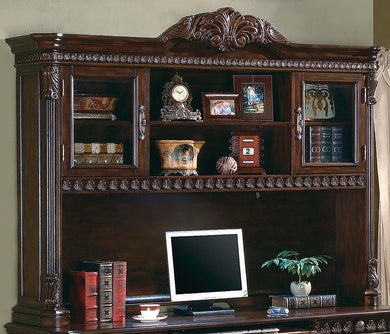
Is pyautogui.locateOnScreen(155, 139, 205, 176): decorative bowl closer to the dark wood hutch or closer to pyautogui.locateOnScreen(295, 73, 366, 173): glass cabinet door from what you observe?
the dark wood hutch

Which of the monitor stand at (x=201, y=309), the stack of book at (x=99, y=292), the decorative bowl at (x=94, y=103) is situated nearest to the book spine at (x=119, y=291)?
the stack of book at (x=99, y=292)

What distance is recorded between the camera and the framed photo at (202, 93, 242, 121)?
16.3 feet

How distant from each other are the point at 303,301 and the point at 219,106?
122 cm

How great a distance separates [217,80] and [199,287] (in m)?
1.20

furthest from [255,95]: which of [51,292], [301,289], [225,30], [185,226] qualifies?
[51,292]

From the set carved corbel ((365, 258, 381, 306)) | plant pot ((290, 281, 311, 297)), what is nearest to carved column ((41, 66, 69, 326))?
plant pot ((290, 281, 311, 297))

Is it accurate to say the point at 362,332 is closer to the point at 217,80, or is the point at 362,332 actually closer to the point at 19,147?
the point at 217,80

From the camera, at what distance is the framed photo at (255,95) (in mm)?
5070

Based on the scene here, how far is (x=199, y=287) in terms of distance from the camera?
16.5ft

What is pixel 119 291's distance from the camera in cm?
471

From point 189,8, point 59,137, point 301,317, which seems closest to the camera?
point 59,137

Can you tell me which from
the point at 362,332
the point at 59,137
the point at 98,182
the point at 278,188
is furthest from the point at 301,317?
the point at 59,137

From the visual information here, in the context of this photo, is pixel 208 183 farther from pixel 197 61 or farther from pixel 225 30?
pixel 225 30

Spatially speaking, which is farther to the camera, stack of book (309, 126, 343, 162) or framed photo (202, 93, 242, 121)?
stack of book (309, 126, 343, 162)
